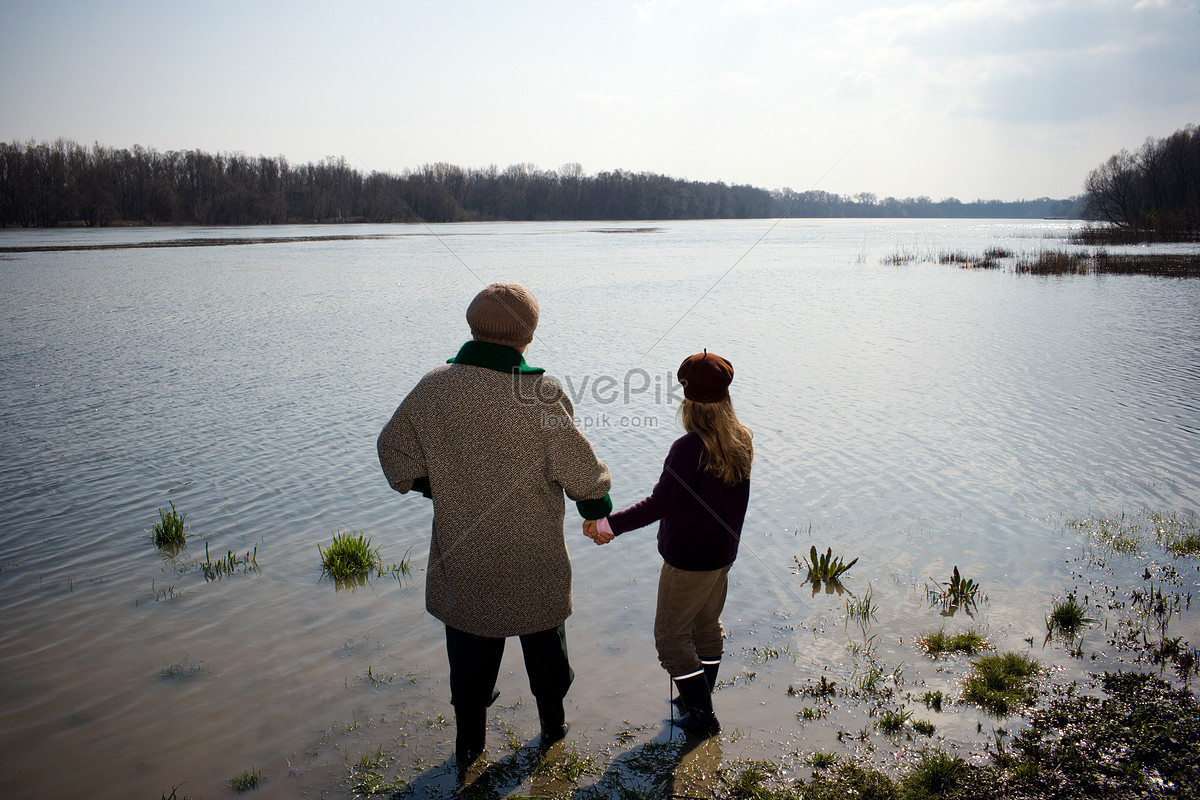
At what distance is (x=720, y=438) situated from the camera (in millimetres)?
3473

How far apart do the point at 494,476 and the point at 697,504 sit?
38.1 inches

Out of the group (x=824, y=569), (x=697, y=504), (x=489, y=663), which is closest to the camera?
(x=489, y=663)

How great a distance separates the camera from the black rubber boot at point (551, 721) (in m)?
3.65

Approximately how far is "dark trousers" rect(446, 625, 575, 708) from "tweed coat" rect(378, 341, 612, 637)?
Answer: 114 millimetres

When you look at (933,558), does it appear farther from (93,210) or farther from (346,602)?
(93,210)

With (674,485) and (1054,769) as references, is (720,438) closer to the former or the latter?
(674,485)

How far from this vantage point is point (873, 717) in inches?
153

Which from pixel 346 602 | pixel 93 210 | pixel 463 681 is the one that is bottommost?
pixel 346 602

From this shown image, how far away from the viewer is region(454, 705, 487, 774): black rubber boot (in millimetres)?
3467

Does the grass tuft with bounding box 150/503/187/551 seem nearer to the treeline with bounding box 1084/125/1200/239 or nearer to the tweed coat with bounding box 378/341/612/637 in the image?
the tweed coat with bounding box 378/341/612/637

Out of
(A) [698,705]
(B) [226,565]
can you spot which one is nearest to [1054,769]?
(A) [698,705]

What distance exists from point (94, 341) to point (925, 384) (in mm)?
17263

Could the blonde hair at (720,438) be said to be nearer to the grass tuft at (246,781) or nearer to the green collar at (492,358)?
the green collar at (492,358)

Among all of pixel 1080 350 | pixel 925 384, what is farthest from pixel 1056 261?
pixel 925 384
